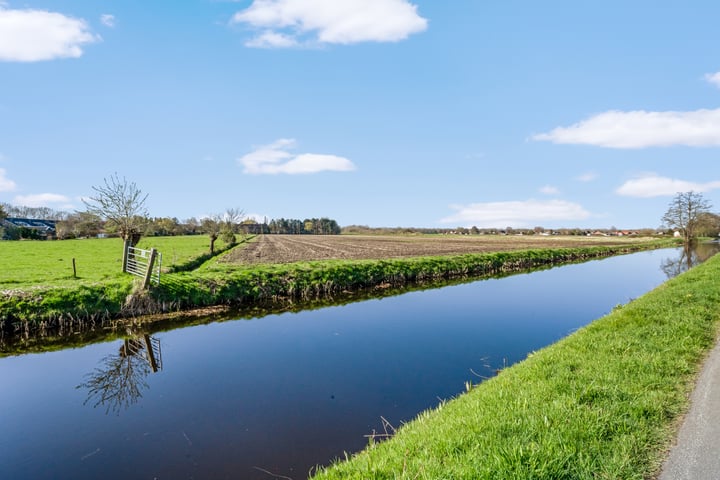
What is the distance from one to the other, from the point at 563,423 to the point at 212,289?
17.1m

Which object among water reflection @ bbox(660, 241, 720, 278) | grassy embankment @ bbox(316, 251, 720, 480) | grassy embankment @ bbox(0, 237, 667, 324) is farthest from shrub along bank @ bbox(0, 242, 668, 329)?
water reflection @ bbox(660, 241, 720, 278)

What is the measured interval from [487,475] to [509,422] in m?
1.29

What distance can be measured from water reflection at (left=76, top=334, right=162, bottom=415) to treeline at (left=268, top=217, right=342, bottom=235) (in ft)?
525

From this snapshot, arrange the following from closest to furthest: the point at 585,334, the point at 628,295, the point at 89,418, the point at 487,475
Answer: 1. the point at 487,475
2. the point at 89,418
3. the point at 585,334
4. the point at 628,295

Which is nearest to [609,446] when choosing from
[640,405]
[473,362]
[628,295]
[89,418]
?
[640,405]

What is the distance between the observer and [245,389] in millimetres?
9234

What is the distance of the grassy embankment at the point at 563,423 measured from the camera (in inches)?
158

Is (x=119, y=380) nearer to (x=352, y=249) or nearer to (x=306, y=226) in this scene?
(x=352, y=249)

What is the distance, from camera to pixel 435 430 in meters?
5.23

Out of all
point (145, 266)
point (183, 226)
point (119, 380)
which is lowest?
point (119, 380)

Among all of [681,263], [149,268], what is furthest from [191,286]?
[681,263]

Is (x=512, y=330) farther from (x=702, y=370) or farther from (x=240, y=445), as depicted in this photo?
(x=240, y=445)

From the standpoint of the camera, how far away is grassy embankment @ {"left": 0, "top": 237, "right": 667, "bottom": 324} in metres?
15.0

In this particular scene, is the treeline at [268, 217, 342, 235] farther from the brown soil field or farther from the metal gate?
the metal gate
